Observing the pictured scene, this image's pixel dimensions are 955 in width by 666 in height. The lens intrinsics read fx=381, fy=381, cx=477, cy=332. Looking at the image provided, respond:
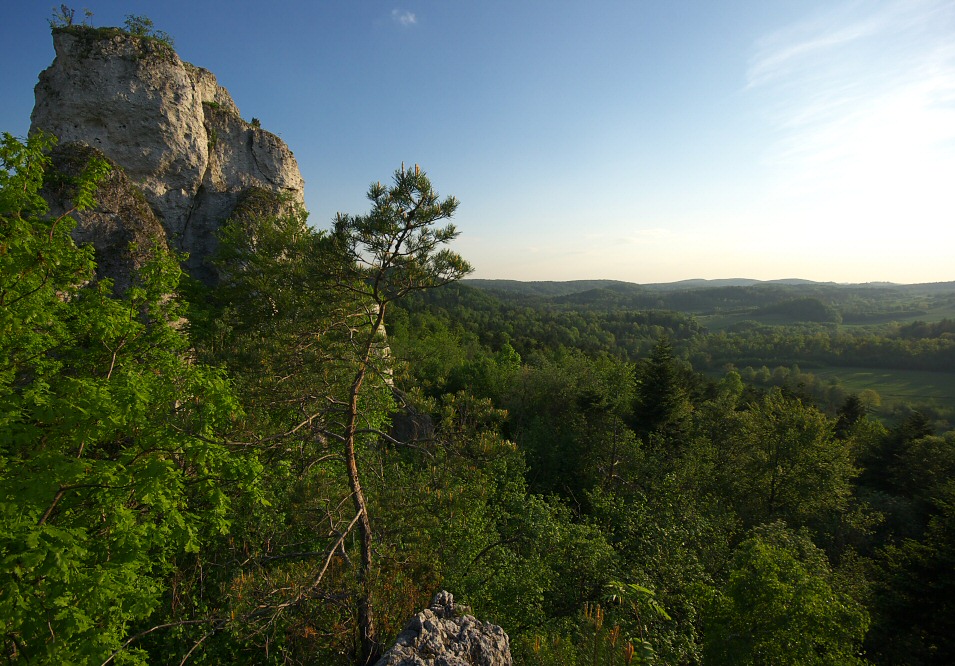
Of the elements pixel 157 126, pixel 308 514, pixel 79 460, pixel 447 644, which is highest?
pixel 157 126

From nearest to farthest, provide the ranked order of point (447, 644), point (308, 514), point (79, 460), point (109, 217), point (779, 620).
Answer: point (79, 460), point (447, 644), point (779, 620), point (308, 514), point (109, 217)

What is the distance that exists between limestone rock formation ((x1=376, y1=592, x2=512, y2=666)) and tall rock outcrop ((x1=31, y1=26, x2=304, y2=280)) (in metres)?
18.8

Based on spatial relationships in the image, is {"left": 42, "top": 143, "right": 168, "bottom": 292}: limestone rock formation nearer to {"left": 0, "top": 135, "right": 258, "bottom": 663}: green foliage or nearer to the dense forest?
the dense forest

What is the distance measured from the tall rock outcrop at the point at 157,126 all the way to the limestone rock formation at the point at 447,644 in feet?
61.7

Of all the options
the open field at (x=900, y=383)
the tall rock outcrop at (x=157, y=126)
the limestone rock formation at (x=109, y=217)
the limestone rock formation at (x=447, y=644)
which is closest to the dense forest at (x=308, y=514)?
the limestone rock formation at (x=447, y=644)

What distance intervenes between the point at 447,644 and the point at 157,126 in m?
25.8

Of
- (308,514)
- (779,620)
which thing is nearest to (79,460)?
(308,514)

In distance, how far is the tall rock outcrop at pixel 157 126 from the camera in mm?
17500

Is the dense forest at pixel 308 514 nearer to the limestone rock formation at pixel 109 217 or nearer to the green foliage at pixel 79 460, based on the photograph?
the green foliage at pixel 79 460

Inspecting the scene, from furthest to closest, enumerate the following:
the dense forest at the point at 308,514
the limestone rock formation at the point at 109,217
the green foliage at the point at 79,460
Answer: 1. the limestone rock formation at the point at 109,217
2. the dense forest at the point at 308,514
3. the green foliage at the point at 79,460

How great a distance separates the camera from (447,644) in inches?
200

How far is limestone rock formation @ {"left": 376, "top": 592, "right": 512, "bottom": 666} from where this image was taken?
186 inches

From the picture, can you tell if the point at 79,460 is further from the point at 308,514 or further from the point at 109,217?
the point at 109,217

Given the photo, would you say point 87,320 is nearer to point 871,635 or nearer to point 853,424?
point 871,635
